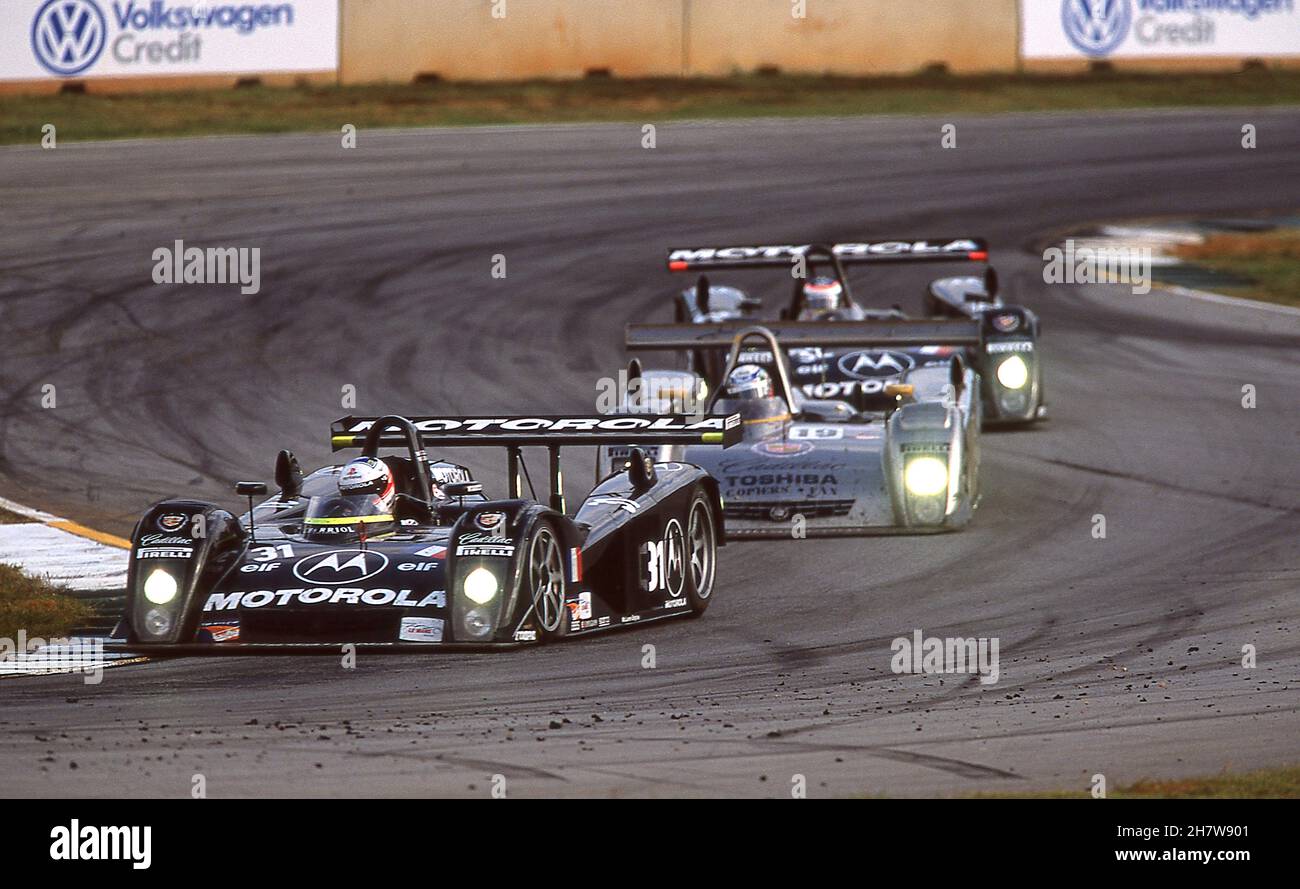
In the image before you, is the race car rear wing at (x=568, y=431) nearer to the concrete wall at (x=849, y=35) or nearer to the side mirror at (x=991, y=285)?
the side mirror at (x=991, y=285)

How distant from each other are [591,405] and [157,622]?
32.4 ft

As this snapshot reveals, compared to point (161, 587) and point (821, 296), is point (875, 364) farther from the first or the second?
point (161, 587)

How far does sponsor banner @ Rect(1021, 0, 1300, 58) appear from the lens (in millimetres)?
35469

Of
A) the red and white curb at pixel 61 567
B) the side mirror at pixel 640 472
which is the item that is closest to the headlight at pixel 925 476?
the side mirror at pixel 640 472

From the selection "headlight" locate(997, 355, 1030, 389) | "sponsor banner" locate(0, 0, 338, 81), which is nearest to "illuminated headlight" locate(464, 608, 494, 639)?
"headlight" locate(997, 355, 1030, 389)

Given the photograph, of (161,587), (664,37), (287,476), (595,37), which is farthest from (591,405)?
(664,37)

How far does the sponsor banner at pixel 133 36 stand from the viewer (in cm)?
3212

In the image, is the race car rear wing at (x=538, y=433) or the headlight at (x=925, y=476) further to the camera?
the headlight at (x=925, y=476)

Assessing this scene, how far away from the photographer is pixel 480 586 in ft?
37.2

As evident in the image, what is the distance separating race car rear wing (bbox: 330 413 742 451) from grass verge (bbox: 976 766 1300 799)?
4.35 metres

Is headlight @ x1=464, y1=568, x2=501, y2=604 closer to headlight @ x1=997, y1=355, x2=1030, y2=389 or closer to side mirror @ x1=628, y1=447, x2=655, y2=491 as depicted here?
side mirror @ x1=628, y1=447, x2=655, y2=491

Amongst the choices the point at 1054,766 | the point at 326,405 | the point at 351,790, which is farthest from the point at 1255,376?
the point at 351,790

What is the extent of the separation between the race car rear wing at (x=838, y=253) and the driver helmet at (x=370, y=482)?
7964mm
